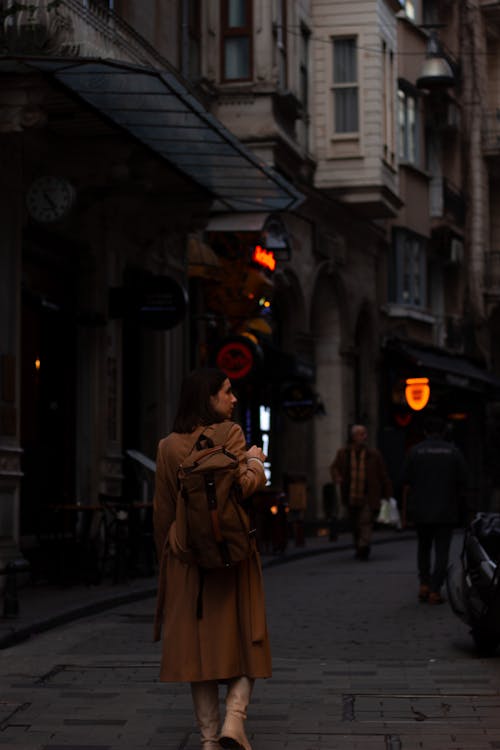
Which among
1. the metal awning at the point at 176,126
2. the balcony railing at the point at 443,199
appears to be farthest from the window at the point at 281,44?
the balcony railing at the point at 443,199

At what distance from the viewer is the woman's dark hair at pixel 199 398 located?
24.2 feet

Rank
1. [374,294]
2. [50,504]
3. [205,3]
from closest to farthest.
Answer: [50,504]
[205,3]
[374,294]

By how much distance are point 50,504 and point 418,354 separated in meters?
20.3

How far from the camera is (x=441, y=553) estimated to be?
613 inches

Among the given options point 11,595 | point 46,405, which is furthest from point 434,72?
point 11,595

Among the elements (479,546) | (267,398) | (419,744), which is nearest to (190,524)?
(419,744)

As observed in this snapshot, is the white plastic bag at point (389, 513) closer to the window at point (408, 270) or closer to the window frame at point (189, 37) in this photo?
the window at point (408, 270)

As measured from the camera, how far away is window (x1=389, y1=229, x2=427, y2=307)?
38625 mm

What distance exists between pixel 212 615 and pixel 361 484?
1568 centimetres

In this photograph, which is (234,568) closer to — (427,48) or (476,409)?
(427,48)

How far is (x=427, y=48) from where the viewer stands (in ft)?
126

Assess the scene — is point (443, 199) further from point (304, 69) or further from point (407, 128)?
point (304, 69)

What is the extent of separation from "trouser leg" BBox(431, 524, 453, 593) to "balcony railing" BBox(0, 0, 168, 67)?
5720 mm

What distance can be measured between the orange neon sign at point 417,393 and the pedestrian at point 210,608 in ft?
96.1
